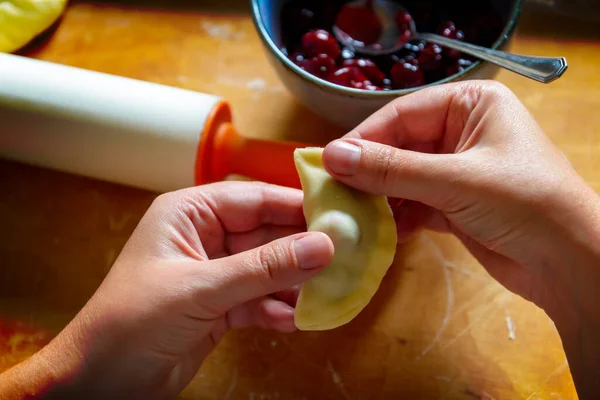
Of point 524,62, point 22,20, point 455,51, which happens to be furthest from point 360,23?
point 22,20

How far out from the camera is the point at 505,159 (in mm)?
669

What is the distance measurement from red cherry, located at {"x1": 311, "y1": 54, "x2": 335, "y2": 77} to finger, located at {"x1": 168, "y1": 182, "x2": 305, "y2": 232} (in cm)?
20

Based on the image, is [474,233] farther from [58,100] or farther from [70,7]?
[70,7]

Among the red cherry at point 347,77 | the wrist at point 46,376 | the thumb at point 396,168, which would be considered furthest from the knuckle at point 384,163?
the wrist at point 46,376

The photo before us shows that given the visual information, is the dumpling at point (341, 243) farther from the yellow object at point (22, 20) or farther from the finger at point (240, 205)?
the yellow object at point (22, 20)

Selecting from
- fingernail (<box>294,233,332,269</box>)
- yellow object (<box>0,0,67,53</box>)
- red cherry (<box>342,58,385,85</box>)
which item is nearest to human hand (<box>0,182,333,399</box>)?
fingernail (<box>294,233,332,269</box>)

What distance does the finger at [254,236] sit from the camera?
88cm

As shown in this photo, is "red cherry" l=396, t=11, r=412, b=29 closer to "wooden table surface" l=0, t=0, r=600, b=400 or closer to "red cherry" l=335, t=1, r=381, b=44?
"red cherry" l=335, t=1, r=381, b=44

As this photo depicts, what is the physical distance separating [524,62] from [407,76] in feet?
0.59

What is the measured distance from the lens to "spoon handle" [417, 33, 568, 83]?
0.71 metres

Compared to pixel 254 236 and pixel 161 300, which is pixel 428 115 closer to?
pixel 254 236

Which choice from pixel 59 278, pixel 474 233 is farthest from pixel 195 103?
pixel 474 233

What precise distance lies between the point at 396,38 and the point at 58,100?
587mm

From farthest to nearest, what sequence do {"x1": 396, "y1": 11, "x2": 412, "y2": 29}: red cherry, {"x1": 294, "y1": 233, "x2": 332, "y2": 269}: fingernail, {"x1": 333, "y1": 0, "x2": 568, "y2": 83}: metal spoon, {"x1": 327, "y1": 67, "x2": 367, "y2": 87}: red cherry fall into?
1. {"x1": 396, "y1": 11, "x2": 412, "y2": 29}: red cherry
2. {"x1": 327, "y1": 67, "x2": 367, "y2": 87}: red cherry
3. {"x1": 333, "y1": 0, "x2": 568, "y2": 83}: metal spoon
4. {"x1": 294, "y1": 233, "x2": 332, "y2": 269}: fingernail
